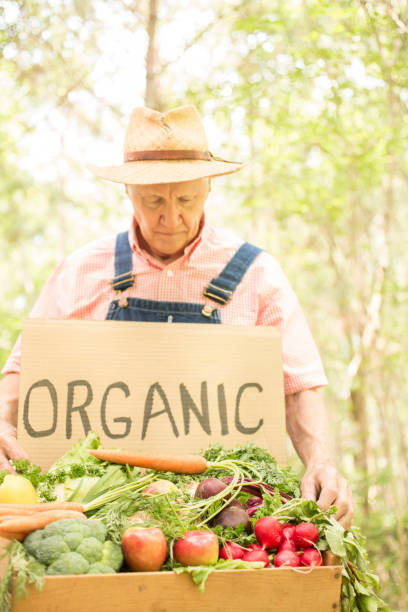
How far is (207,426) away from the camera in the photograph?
229 centimetres

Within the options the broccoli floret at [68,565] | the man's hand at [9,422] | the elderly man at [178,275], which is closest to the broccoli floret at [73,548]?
the broccoli floret at [68,565]

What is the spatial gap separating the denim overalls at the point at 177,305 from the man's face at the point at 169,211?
7.2 inches

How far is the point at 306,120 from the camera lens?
19.1ft

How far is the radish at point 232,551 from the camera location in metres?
1.58

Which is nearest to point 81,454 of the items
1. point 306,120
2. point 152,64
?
point 152,64

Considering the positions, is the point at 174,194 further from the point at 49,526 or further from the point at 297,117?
the point at 297,117

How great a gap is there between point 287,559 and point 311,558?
0.06 m

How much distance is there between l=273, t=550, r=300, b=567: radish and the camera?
1.54 m

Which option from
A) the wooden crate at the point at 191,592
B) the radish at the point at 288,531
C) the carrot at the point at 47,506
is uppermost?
the carrot at the point at 47,506

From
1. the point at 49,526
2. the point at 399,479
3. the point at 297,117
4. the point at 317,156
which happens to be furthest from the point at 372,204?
the point at 49,526

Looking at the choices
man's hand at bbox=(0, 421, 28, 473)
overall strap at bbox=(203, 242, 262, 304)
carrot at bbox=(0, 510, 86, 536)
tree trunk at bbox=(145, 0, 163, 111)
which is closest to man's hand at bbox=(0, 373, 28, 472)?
man's hand at bbox=(0, 421, 28, 473)

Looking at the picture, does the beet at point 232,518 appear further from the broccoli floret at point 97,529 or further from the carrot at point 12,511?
the carrot at point 12,511

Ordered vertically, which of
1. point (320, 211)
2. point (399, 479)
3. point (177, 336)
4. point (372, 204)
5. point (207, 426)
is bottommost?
point (399, 479)

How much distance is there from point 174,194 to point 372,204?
599 centimetres
